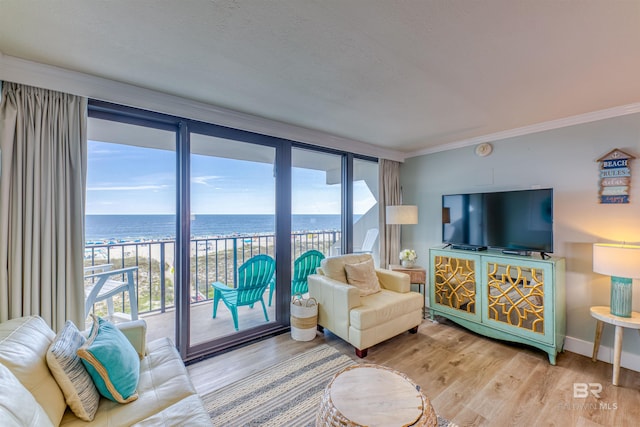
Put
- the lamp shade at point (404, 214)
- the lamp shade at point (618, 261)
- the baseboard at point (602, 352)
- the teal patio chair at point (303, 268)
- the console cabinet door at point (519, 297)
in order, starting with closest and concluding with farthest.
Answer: the lamp shade at point (618, 261) → the baseboard at point (602, 352) → the console cabinet door at point (519, 297) → the teal patio chair at point (303, 268) → the lamp shade at point (404, 214)

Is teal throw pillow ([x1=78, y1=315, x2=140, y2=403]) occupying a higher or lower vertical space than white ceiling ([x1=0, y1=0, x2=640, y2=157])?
lower

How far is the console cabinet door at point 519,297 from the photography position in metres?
2.47

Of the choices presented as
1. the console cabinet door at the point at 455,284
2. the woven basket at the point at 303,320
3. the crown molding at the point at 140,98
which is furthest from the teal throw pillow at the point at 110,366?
the console cabinet door at the point at 455,284

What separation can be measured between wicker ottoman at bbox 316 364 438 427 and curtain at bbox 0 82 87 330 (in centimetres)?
194

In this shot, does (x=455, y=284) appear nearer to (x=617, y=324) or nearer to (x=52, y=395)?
(x=617, y=324)

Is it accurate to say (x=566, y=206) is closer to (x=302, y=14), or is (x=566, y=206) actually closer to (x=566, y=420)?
(x=566, y=420)

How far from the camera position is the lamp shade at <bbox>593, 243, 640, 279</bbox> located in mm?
2047

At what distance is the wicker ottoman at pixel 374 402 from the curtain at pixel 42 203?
1.94 m

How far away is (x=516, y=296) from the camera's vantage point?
106 inches

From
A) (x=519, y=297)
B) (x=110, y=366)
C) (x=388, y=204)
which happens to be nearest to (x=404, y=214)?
(x=388, y=204)

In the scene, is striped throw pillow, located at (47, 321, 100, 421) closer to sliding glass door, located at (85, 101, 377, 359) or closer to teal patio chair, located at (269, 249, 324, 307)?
sliding glass door, located at (85, 101, 377, 359)

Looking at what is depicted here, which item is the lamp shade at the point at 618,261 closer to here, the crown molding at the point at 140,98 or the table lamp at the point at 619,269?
the table lamp at the point at 619,269

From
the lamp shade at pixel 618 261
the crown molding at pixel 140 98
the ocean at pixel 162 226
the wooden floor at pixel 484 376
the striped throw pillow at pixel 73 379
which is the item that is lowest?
the wooden floor at pixel 484 376

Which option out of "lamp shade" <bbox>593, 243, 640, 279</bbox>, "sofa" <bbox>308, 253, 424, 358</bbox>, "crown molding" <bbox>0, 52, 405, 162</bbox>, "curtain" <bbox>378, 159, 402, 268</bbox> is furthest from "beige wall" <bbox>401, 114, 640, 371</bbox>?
"crown molding" <bbox>0, 52, 405, 162</bbox>
